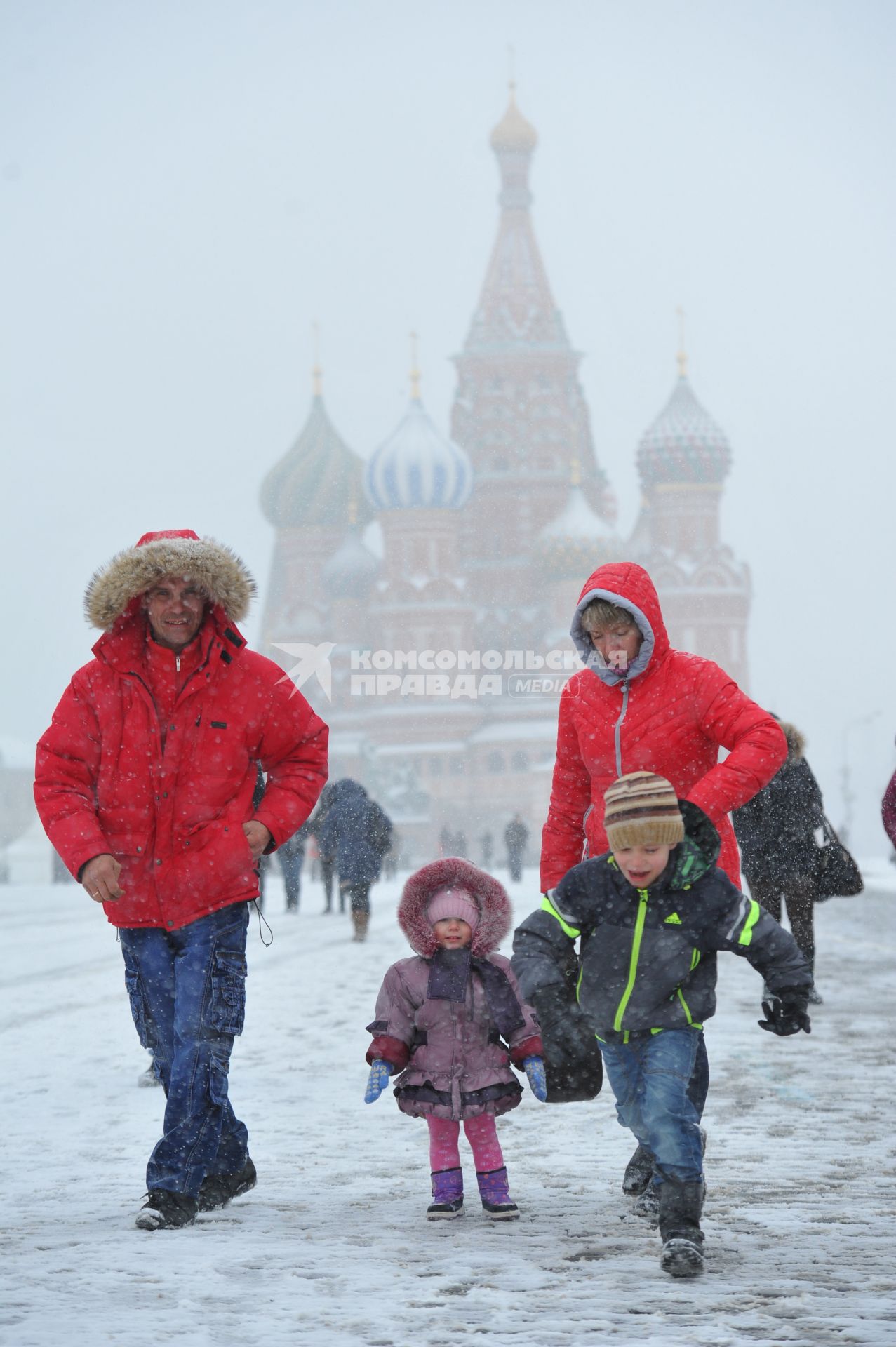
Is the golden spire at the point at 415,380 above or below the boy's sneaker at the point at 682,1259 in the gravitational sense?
above

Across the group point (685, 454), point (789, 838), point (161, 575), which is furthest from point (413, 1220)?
point (685, 454)

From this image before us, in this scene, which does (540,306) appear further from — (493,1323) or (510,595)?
(493,1323)

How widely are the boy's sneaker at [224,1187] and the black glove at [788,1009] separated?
1276mm

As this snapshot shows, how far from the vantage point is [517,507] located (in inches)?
2923

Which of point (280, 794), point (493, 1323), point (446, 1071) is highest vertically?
point (280, 794)

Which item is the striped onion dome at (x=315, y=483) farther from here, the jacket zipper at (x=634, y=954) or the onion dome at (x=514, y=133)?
the jacket zipper at (x=634, y=954)

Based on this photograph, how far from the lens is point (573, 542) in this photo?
72.2 metres

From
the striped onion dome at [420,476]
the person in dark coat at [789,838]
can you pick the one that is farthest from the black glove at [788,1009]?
the striped onion dome at [420,476]

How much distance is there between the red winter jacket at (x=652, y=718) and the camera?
4.27 metres

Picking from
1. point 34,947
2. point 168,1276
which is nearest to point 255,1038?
point 168,1276

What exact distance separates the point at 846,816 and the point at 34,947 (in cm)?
5695

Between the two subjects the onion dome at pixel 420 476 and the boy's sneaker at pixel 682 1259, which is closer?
the boy's sneaker at pixel 682 1259

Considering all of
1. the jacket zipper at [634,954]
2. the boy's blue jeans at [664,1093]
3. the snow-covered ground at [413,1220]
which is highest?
the jacket zipper at [634,954]

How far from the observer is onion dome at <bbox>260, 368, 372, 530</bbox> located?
254 ft
